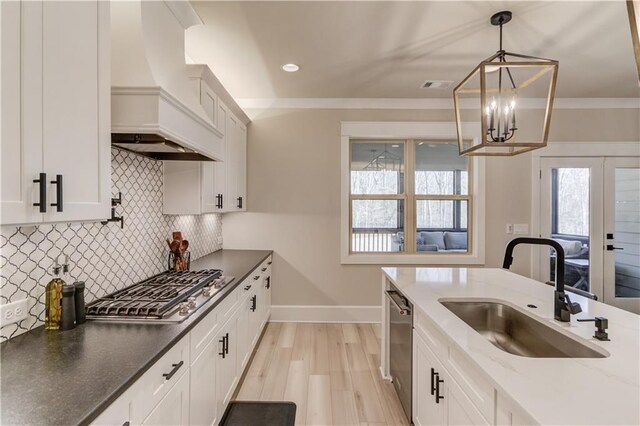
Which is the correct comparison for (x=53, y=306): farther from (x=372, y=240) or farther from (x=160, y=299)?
(x=372, y=240)

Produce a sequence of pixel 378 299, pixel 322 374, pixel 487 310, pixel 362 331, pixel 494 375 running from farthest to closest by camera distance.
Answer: pixel 378 299 → pixel 362 331 → pixel 322 374 → pixel 487 310 → pixel 494 375

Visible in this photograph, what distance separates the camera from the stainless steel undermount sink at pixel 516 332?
1403 mm

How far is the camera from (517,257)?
4.14 meters

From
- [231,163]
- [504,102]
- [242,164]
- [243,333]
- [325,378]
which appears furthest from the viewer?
[242,164]

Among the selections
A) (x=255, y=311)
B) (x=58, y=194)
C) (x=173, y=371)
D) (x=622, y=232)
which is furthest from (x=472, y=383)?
(x=622, y=232)

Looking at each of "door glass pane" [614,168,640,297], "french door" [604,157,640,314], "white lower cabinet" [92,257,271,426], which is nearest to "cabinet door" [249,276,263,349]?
"white lower cabinet" [92,257,271,426]

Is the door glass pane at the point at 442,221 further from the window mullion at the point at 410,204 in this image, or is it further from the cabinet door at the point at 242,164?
the cabinet door at the point at 242,164

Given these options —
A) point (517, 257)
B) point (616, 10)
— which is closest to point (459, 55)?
point (616, 10)

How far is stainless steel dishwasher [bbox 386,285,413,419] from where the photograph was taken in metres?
2.04

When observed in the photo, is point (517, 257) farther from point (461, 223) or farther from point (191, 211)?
point (191, 211)

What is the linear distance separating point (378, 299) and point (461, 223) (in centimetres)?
149

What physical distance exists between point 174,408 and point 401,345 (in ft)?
4.78

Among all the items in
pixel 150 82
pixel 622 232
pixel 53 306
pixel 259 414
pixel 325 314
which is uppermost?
pixel 150 82

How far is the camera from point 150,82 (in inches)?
61.7
